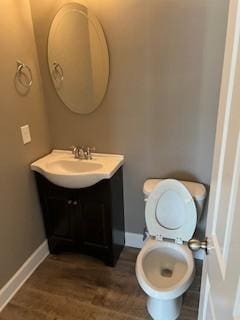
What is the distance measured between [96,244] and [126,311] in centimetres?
52

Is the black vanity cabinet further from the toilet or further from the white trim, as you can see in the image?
the toilet

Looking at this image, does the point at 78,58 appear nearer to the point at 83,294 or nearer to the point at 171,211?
the point at 171,211

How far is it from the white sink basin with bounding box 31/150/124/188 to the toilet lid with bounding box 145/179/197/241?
0.36 metres

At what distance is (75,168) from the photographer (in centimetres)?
205

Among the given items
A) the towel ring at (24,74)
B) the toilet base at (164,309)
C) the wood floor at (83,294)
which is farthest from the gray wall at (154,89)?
the toilet base at (164,309)

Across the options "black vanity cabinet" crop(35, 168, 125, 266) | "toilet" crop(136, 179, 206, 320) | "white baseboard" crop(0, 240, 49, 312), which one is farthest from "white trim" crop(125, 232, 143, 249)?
"white baseboard" crop(0, 240, 49, 312)

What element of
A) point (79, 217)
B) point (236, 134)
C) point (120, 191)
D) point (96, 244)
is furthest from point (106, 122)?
point (236, 134)

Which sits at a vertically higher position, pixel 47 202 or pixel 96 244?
pixel 47 202

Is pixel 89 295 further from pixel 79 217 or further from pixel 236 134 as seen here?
pixel 236 134

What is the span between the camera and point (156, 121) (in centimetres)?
187

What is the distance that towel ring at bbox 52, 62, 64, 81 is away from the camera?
1.96 metres

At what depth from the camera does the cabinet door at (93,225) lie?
6.34ft

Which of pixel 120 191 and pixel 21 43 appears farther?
pixel 120 191

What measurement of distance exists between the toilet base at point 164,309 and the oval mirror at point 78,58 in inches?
55.0
